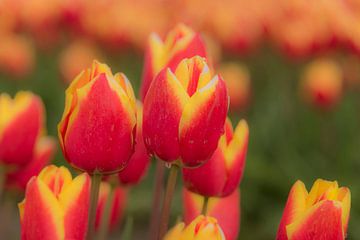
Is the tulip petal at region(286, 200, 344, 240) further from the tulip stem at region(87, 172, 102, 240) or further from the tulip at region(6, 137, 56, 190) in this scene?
the tulip at region(6, 137, 56, 190)

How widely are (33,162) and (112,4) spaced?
2.92 meters

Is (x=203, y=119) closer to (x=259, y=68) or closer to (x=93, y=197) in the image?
(x=93, y=197)

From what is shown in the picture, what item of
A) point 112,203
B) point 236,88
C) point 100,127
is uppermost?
Result: point 100,127

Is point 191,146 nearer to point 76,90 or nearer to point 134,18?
point 76,90

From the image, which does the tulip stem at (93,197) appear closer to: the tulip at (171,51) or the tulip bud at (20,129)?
the tulip at (171,51)

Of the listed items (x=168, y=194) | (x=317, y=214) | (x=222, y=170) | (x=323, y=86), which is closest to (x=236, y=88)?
(x=323, y=86)

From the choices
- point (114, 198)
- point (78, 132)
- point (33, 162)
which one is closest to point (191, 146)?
point (78, 132)

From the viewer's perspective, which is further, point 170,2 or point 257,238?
point 170,2

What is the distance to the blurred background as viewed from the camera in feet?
12.2

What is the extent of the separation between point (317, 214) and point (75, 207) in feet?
1.15

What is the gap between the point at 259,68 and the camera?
17.1 ft

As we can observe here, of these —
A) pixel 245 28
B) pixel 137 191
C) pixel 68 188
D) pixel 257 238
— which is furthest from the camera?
pixel 245 28

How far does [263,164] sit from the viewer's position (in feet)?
12.4

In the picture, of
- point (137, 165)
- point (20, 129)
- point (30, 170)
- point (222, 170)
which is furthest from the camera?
point (30, 170)
